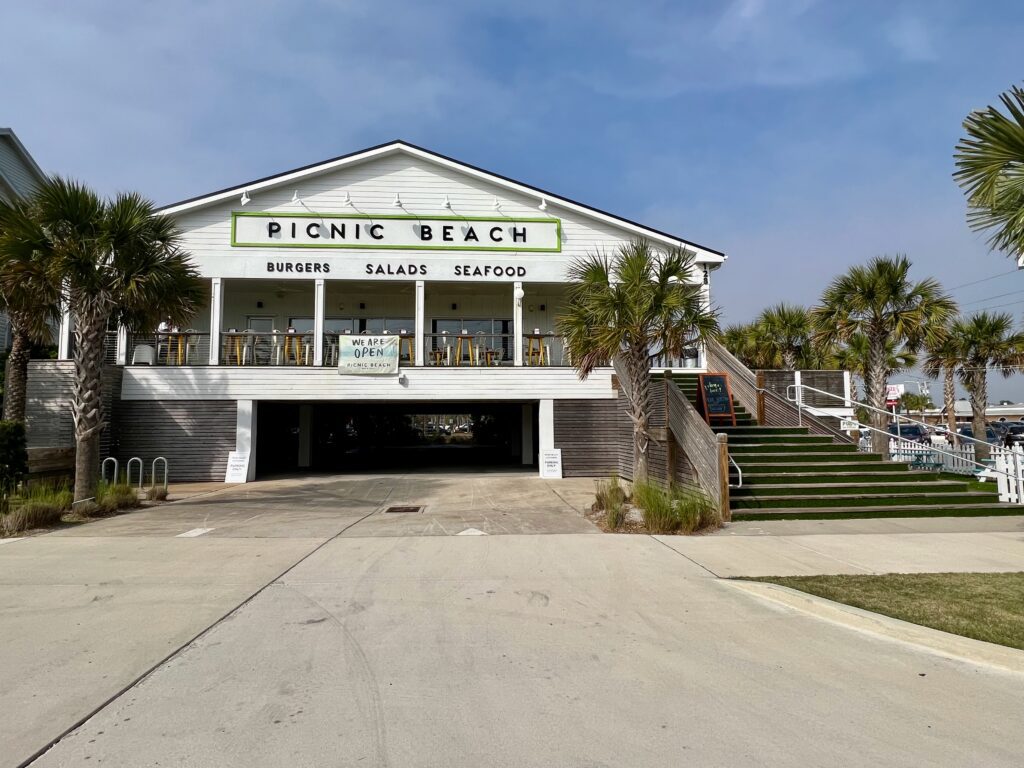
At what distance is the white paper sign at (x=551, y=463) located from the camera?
60.3 ft

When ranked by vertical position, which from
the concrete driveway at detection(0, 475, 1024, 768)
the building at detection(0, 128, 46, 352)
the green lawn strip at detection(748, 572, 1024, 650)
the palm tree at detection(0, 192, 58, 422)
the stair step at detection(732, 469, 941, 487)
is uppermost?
the building at detection(0, 128, 46, 352)

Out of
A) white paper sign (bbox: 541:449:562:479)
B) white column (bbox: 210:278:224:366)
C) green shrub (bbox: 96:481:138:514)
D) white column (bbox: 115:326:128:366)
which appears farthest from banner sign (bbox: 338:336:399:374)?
green shrub (bbox: 96:481:138:514)

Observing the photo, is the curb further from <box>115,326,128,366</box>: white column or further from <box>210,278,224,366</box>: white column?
<box>115,326,128,366</box>: white column

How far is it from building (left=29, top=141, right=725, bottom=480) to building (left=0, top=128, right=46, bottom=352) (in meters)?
9.91

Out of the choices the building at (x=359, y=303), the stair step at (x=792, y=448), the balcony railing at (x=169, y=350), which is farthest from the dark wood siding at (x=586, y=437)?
the balcony railing at (x=169, y=350)

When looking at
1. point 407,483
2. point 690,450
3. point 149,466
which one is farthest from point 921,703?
point 149,466

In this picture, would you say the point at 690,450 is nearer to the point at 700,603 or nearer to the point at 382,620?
the point at 700,603

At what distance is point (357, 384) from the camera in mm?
18500

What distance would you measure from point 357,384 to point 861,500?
13.3 meters

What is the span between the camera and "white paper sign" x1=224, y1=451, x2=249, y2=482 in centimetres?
1783

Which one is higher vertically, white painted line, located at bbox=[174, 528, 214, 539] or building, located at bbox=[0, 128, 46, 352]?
building, located at bbox=[0, 128, 46, 352]

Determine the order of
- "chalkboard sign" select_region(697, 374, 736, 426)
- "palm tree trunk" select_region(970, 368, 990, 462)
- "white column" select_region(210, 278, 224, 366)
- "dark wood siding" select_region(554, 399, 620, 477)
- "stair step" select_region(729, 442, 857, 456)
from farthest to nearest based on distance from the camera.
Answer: "palm tree trunk" select_region(970, 368, 990, 462) < "dark wood siding" select_region(554, 399, 620, 477) < "white column" select_region(210, 278, 224, 366) < "chalkboard sign" select_region(697, 374, 736, 426) < "stair step" select_region(729, 442, 857, 456)

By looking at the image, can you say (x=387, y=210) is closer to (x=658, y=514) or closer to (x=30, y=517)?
(x=30, y=517)

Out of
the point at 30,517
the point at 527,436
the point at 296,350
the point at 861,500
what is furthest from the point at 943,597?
the point at 527,436
